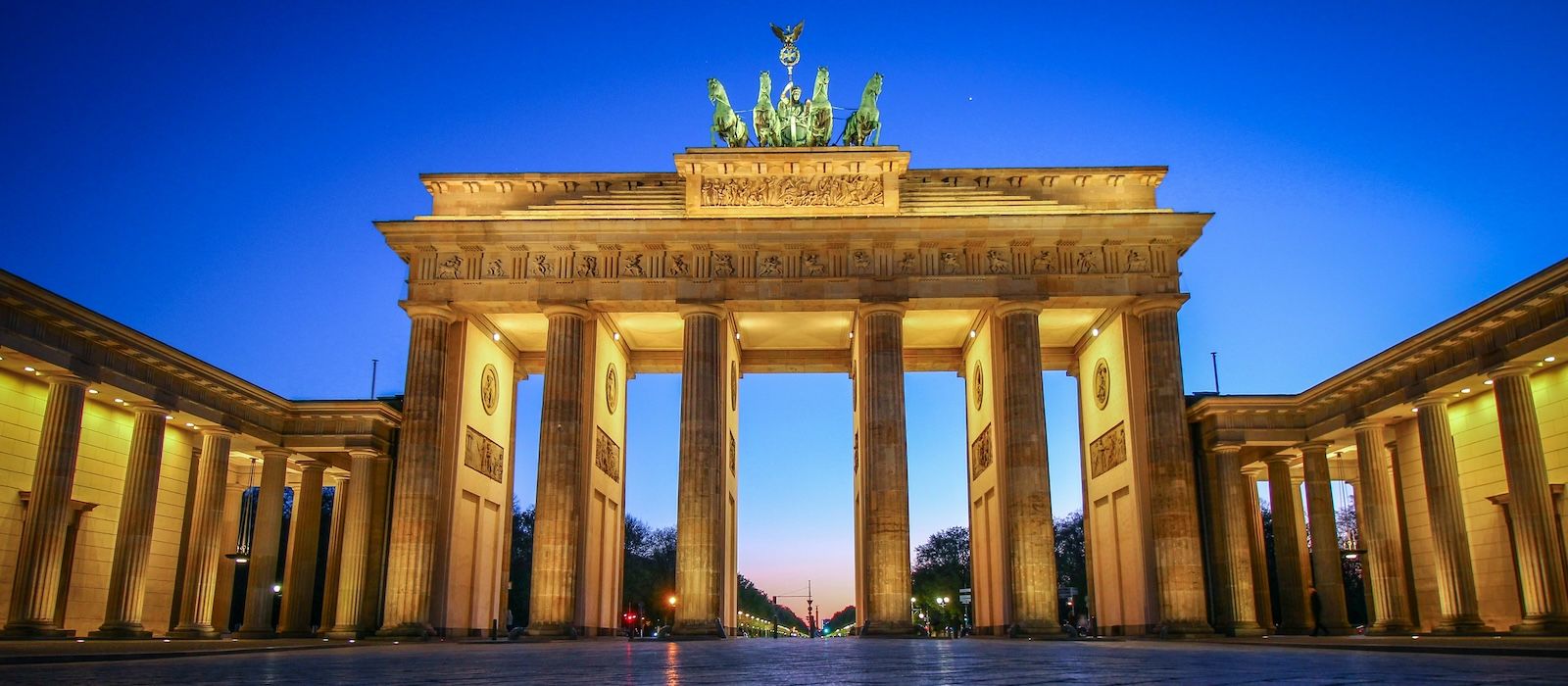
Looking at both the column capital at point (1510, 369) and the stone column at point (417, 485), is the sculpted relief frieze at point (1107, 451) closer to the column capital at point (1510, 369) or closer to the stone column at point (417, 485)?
the column capital at point (1510, 369)

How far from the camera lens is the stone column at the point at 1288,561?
1242 inches

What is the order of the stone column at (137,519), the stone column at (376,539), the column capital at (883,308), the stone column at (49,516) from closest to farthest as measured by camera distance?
the stone column at (49,516), the stone column at (137,519), the stone column at (376,539), the column capital at (883,308)

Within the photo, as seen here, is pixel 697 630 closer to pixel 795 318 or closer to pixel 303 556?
pixel 795 318

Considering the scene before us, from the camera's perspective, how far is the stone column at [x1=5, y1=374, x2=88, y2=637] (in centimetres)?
2294

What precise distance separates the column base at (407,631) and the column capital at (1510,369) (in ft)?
84.2

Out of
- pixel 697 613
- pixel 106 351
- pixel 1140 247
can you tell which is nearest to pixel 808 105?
pixel 1140 247

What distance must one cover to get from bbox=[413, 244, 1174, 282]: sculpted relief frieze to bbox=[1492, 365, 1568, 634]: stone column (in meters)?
9.86

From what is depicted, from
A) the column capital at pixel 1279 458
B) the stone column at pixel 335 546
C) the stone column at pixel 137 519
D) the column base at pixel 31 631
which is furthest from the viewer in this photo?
the stone column at pixel 335 546

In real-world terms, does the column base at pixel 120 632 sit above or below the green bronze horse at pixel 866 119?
below

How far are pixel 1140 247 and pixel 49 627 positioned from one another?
28196 mm

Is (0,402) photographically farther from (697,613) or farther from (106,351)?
(697,613)

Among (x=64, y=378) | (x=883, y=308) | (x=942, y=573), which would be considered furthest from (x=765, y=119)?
(x=942, y=573)

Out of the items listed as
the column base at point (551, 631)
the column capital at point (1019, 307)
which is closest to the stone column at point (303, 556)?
the column base at point (551, 631)

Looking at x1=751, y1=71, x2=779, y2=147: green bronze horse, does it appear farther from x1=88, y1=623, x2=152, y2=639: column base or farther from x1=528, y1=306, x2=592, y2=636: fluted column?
x1=88, y1=623, x2=152, y2=639: column base
